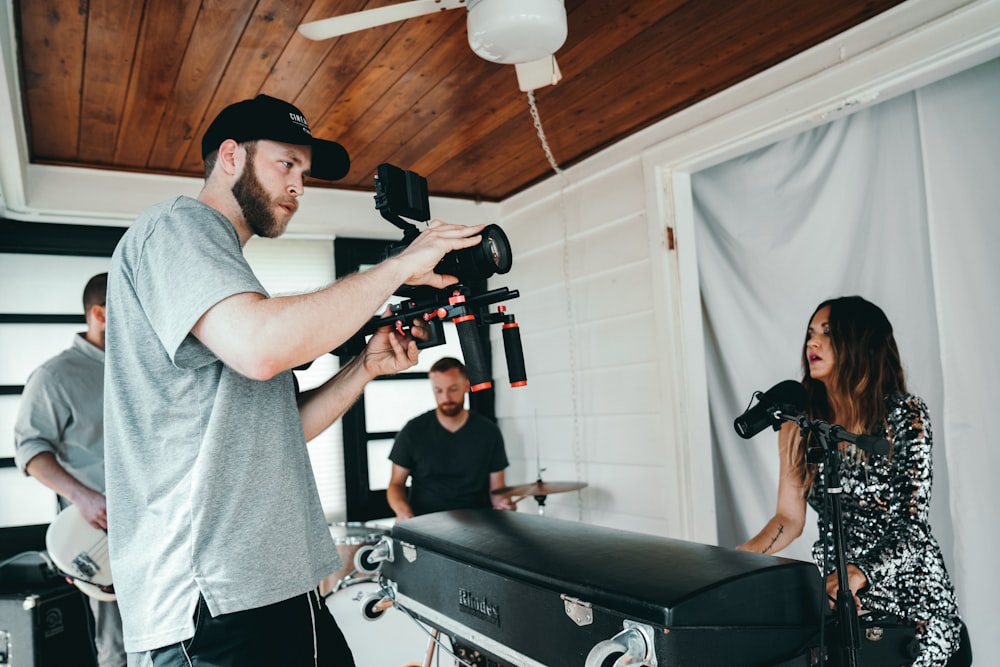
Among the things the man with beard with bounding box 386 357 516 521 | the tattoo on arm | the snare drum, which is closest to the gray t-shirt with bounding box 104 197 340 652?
the snare drum

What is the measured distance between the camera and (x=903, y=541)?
237 centimetres

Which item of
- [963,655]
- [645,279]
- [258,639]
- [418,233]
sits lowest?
[963,655]

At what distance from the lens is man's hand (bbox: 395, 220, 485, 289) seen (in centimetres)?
128

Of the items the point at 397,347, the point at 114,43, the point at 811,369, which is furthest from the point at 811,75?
the point at 114,43

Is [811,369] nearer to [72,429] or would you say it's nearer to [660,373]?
[660,373]

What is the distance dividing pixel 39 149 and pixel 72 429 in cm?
135

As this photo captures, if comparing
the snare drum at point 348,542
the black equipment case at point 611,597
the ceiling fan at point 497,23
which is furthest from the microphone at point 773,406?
the snare drum at point 348,542

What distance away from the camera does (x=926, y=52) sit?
227 cm

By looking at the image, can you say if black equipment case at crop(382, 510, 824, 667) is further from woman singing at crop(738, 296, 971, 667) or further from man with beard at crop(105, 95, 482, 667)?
woman singing at crop(738, 296, 971, 667)

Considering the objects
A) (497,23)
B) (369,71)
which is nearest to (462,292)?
(497,23)

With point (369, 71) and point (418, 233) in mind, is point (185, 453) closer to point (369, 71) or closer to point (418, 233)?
point (418, 233)

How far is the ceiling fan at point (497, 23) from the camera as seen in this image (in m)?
1.80

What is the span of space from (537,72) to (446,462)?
2.20 metres

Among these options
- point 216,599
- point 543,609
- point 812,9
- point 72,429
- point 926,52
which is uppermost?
point 812,9
